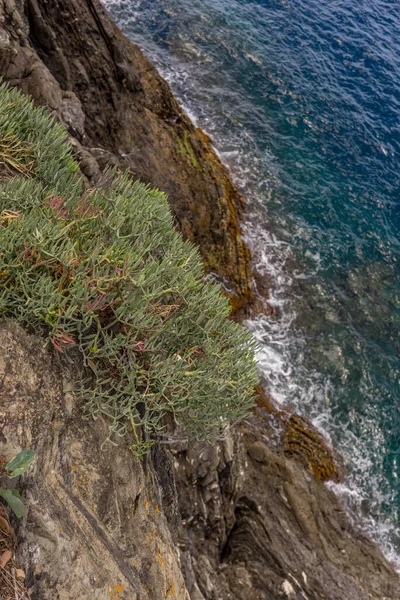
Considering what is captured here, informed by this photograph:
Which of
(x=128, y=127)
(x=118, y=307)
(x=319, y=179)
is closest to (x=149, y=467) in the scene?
(x=118, y=307)

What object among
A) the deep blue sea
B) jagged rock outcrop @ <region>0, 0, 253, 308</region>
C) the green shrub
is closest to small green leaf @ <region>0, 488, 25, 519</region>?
the green shrub

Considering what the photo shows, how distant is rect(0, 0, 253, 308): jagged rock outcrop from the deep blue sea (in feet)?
6.90

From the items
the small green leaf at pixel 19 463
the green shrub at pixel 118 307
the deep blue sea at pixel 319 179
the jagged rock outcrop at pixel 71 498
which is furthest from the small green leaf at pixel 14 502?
the deep blue sea at pixel 319 179

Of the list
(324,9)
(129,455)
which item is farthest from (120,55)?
(324,9)

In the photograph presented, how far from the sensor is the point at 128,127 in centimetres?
1759

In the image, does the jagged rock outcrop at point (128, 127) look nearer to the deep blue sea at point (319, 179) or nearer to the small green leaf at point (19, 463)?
the deep blue sea at point (319, 179)

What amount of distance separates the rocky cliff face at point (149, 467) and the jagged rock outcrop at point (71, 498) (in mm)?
17

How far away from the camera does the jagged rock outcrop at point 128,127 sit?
15242mm

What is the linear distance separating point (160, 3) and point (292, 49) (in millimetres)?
10460

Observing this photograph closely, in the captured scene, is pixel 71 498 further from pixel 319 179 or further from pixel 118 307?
pixel 319 179

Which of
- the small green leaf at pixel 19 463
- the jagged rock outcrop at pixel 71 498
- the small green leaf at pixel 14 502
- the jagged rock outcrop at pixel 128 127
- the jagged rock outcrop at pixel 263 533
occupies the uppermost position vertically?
the small green leaf at pixel 19 463

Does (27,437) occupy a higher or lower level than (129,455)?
higher

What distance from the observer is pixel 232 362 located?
6.62 metres

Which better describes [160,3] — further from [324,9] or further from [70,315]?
[70,315]
